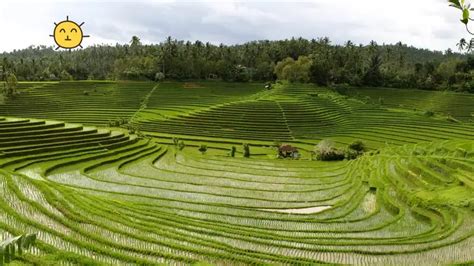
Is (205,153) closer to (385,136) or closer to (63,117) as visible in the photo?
(385,136)

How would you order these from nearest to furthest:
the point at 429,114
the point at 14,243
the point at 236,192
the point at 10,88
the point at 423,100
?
the point at 14,243, the point at 236,192, the point at 429,114, the point at 10,88, the point at 423,100

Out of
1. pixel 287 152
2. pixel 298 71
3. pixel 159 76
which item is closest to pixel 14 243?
pixel 287 152

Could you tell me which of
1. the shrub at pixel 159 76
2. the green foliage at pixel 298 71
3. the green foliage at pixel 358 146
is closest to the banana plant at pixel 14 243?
the green foliage at pixel 358 146

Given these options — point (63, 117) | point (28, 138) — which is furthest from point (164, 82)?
point (28, 138)

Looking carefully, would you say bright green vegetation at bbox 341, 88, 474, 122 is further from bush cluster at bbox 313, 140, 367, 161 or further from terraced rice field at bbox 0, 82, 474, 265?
bush cluster at bbox 313, 140, 367, 161

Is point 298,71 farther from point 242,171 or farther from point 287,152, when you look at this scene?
point 242,171

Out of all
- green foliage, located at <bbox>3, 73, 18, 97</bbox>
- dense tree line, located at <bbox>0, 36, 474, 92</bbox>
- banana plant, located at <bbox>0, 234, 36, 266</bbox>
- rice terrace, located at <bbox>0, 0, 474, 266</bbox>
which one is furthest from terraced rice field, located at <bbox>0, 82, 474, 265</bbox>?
dense tree line, located at <bbox>0, 36, 474, 92</bbox>

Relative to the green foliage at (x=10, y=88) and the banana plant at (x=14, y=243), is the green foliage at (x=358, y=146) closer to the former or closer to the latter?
the banana plant at (x=14, y=243)
